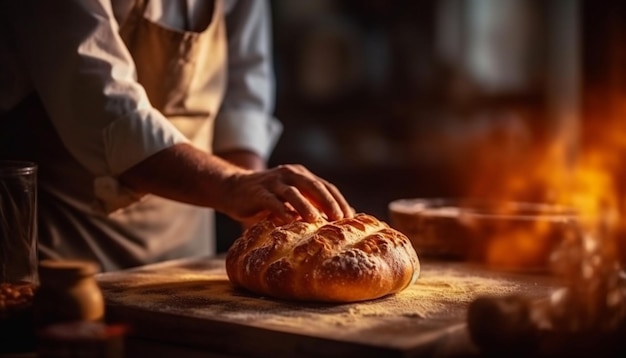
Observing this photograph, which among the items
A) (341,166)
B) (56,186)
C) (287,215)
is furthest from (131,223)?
(341,166)

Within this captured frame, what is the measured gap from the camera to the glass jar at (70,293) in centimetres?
139

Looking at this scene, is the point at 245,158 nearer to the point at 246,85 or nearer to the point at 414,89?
the point at 246,85

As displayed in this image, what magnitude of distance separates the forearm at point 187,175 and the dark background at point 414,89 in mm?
2976

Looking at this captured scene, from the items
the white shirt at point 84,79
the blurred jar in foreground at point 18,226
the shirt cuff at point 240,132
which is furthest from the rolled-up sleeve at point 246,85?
the blurred jar in foreground at point 18,226

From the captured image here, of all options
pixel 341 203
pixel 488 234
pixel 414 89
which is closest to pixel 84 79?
pixel 341 203

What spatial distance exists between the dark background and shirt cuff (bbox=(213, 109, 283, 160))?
2.14 metres

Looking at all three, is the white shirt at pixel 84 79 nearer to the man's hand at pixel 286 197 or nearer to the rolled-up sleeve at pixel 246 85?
the man's hand at pixel 286 197

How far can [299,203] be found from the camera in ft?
6.20

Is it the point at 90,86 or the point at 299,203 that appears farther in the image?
the point at 90,86

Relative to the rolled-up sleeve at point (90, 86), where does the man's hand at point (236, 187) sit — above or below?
below

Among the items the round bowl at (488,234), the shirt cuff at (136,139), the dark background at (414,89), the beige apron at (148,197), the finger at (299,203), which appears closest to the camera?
the finger at (299,203)

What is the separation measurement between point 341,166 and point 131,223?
270 cm

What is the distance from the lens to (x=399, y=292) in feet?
6.08

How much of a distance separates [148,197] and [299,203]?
0.74 m
